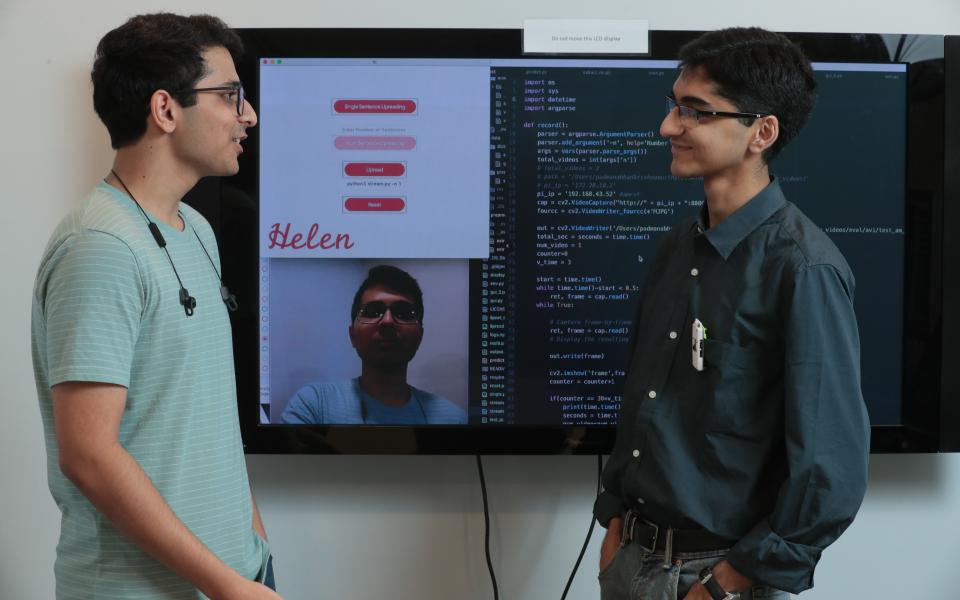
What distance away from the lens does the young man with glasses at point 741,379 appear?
1.46 meters

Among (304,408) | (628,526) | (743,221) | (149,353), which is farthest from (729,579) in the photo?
(304,408)

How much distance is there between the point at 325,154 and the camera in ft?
7.25

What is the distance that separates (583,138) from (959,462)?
134cm

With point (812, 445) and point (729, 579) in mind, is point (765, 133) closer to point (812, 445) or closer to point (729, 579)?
point (812, 445)

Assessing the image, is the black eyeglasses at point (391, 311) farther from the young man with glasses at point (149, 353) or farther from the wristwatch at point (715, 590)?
the wristwatch at point (715, 590)

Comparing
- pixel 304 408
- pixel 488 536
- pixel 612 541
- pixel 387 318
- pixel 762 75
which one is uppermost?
pixel 762 75

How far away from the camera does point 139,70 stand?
1419mm

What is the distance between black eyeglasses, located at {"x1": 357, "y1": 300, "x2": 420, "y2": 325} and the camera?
2225 mm

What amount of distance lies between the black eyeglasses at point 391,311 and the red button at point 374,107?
1.54ft

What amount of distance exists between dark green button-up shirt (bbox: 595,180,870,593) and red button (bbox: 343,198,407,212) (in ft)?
2.46

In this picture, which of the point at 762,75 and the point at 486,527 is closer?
the point at 762,75

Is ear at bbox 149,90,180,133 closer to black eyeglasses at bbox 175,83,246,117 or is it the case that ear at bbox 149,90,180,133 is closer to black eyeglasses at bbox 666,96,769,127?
black eyeglasses at bbox 175,83,246,117

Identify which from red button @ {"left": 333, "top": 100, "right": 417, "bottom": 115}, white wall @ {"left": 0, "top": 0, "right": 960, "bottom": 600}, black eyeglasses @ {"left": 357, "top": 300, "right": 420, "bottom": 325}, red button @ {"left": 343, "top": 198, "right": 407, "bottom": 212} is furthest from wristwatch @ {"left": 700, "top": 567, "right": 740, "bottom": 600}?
red button @ {"left": 333, "top": 100, "right": 417, "bottom": 115}

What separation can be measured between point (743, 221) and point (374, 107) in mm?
1004
